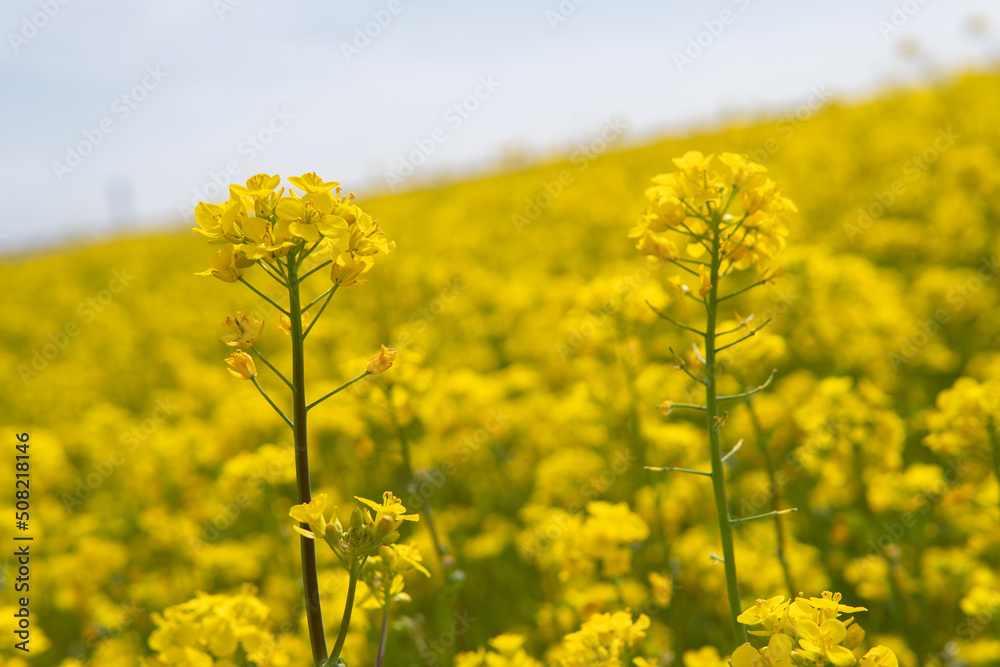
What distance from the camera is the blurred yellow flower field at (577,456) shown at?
196 centimetres

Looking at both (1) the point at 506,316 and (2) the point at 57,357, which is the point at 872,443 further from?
(2) the point at 57,357

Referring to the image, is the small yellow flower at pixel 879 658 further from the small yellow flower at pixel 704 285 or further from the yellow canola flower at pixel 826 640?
the small yellow flower at pixel 704 285

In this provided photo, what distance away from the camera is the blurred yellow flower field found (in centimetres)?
196

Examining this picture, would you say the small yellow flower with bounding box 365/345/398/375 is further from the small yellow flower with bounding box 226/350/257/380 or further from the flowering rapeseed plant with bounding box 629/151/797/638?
the flowering rapeseed plant with bounding box 629/151/797/638

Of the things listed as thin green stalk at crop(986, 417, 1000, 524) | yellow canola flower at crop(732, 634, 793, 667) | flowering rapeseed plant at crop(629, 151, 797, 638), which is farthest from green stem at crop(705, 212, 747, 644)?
thin green stalk at crop(986, 417, 1000, 524)

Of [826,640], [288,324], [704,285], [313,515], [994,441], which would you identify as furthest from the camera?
[994,441]

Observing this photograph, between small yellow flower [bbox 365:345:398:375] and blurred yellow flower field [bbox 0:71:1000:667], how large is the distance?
0.04 feet

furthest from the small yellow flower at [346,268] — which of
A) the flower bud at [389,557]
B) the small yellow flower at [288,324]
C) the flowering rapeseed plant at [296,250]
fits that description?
the flower bud at [389,557]

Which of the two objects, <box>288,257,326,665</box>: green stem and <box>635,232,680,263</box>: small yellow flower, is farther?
<box>635,232,680,263</box>: small yellow flower

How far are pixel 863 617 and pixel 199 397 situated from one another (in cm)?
826

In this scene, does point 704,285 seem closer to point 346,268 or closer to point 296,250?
point 346,268

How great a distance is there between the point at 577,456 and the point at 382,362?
3.54 meters

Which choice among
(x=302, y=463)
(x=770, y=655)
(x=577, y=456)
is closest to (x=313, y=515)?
(x=302, y=463)

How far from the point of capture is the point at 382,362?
5.81 feet
